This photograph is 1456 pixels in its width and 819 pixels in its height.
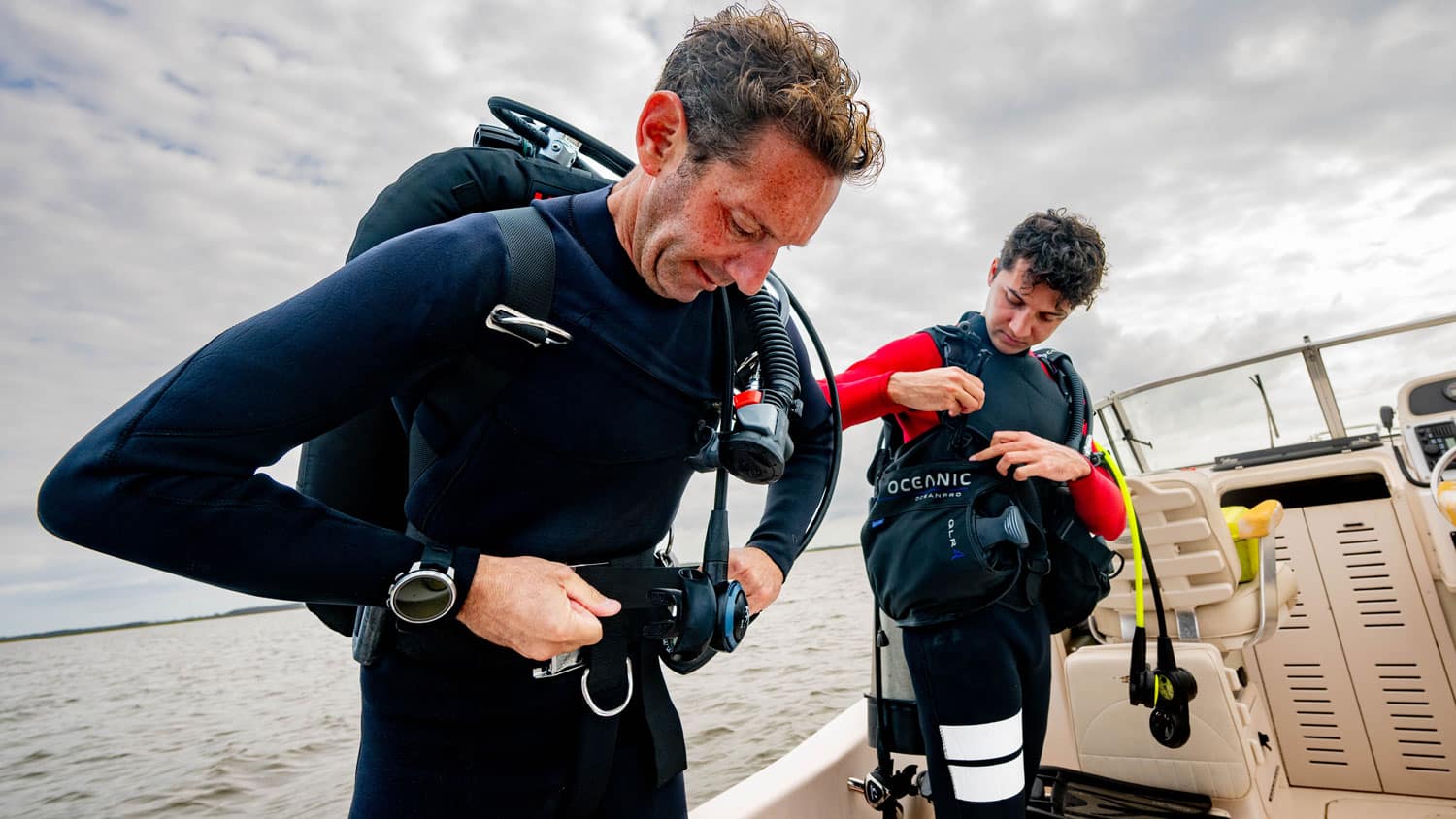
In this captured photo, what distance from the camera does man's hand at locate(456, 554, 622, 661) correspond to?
757 mm

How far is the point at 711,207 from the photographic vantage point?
35.0 inches

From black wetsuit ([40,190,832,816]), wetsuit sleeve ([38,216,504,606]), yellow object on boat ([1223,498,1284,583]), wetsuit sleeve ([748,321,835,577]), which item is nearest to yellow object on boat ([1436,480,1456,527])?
yellow object on boat ([1223,498,1284,583])

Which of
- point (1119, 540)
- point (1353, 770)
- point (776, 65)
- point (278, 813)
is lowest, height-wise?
point (278, 813)

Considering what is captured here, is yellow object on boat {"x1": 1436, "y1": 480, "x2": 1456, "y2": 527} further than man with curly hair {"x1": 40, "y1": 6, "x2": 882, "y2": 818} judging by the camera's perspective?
Yes

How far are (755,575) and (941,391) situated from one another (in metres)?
0.80

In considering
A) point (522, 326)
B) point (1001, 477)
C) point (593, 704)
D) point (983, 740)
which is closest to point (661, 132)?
point (522, 326)

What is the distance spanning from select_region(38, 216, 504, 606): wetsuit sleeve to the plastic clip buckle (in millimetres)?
24

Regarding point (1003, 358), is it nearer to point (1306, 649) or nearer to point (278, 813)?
point (1306, 649)

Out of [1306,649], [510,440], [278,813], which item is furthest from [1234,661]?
[278,813]

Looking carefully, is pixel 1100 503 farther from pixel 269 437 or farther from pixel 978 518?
pixel 269 437

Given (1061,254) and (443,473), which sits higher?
(1061,254)

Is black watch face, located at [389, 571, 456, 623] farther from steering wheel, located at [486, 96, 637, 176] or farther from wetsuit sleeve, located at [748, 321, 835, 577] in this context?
steering wheel, located at [486, 96, 637, 176]

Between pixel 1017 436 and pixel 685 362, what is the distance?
1089mm

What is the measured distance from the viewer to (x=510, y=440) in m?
0.89
